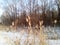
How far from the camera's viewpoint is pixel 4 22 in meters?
6.05

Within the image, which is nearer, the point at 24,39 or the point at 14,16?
the point at 24,39

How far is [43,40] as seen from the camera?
2729 millimetres

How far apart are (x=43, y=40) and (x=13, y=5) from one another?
3204 millimetres

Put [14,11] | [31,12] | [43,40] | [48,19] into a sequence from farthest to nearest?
[48,19], [14,11], [31,12], [43,40]

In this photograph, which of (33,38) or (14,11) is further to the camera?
(14,11)

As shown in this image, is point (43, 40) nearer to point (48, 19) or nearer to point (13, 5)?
point (13, 5)

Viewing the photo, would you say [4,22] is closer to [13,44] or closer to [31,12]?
[31,12]

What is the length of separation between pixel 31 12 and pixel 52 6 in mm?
909

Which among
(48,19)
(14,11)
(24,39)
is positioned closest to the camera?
(24,39)

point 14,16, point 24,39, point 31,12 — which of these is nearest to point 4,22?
point 14,16

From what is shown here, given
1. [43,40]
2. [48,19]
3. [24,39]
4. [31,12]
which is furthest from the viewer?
[48,19]

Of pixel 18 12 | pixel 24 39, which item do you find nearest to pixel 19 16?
pixel 18 12

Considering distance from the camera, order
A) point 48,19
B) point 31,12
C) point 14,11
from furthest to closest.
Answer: point 48,19 < point 14,11 < point 31,12

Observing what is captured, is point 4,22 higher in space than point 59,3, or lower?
lower
